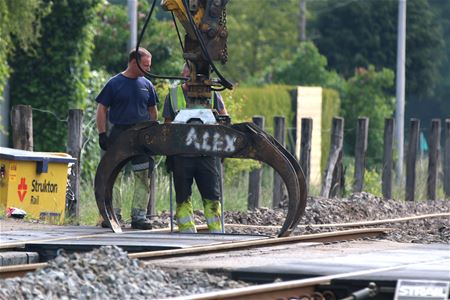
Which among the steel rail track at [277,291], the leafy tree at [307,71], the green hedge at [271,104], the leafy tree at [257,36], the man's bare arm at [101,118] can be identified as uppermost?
the leafy tree at [257,36]

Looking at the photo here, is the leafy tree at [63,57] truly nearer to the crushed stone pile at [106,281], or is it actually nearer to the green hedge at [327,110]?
the green hedge at [327,110]

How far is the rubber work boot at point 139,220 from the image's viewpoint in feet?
51.9

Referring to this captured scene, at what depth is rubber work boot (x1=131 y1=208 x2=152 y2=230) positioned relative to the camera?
15820 millimetres

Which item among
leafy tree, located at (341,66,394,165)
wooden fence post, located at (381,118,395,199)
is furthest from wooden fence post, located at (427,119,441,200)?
leafy tree, located at (341,66,394,165)

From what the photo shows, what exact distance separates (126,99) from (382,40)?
139ft

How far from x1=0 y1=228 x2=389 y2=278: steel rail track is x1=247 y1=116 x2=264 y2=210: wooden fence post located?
7.66 m

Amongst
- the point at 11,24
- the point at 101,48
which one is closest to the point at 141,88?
the point at 11,24

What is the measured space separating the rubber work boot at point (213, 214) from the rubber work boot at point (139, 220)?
0.93 m

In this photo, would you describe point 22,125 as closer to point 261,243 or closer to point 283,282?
point 261,243

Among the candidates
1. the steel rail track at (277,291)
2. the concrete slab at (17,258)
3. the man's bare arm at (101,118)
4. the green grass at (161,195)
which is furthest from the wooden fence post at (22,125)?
the steel rail track at (277,291)

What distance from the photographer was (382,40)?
57.6 m

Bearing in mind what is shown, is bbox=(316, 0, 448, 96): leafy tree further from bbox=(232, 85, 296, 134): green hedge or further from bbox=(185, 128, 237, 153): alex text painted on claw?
bbox=(185, 128, 237, 153): alex text painted on claw

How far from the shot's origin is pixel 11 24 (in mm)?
24312

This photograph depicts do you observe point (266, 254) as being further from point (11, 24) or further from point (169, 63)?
point (169, 63)
